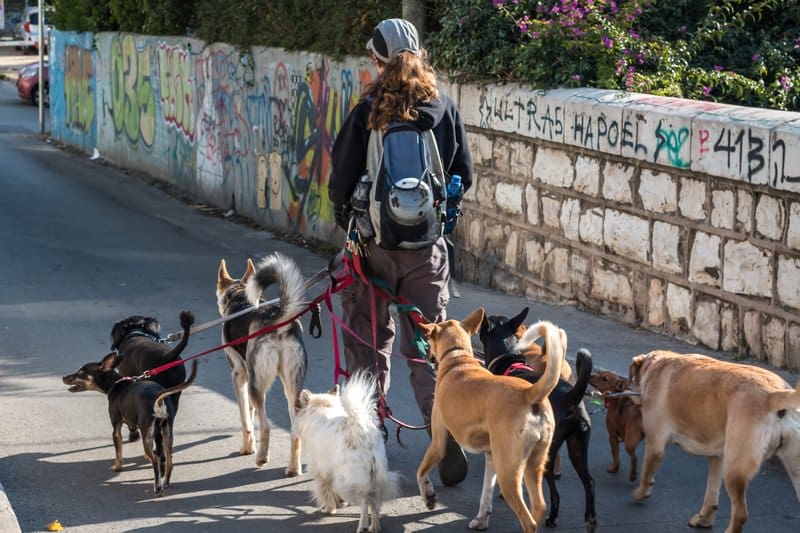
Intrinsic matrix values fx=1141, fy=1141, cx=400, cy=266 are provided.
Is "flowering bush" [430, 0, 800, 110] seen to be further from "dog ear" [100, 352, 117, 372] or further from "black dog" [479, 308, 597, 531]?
"dog ear" [100, 352, 117, 372]

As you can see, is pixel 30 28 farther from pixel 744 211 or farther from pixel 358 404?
pixel 358 404

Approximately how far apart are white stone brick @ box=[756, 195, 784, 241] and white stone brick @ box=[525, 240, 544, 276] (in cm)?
286

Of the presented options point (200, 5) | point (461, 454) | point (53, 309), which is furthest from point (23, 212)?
point (461, 454)

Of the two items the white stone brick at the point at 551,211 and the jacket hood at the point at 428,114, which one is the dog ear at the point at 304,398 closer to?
the jacket hood at the point at 428,114

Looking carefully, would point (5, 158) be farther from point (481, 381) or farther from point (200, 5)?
point (481, 381)

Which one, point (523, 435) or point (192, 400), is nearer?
point (523, 435)

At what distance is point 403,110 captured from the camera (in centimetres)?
555

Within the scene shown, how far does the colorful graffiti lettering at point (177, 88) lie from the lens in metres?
19.5

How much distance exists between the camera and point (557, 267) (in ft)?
33.3

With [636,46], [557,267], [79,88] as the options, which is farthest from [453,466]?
[79,88]

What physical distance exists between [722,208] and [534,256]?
104 inches

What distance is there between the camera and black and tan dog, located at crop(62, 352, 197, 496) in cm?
604

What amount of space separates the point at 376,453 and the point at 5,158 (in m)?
19.5

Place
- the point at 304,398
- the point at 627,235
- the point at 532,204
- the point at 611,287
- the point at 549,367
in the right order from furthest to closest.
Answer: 1. the point at 532,204
2. the point at 611,287
3. the point at 627,235
4. the point at 304,398
5. the point at 549,367
